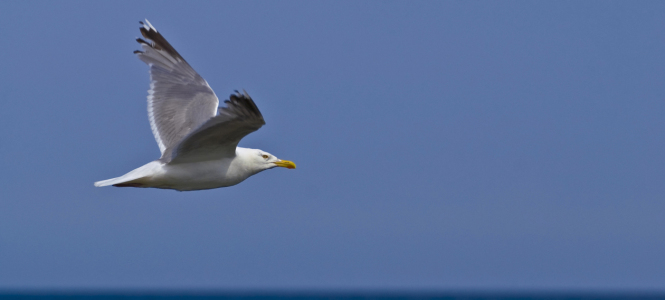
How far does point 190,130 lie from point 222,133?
2.04 m

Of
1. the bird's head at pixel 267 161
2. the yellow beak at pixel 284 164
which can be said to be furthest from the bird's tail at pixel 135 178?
the yellow beak at pixel 284 164

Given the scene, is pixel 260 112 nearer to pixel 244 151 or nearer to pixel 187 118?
pixel 244 151

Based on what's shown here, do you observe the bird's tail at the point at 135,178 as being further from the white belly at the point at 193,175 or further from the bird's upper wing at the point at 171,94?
the bird's upper wing at the point at 171,94

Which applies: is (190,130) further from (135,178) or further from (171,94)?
(135,178)

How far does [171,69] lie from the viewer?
1341 cm

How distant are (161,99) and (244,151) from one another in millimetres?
2581

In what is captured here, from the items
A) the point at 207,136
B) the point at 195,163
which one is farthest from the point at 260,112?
the point at 195,163

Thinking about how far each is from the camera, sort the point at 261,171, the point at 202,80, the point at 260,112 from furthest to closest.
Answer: the point at 202,80, the point at 261,171, the point at 260,112

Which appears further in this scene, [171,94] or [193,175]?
[171,94]

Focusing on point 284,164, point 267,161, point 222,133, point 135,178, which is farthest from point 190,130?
point 222,133

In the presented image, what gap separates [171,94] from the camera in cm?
1298

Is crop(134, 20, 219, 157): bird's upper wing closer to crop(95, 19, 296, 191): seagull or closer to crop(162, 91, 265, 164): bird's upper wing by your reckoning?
crop(95, 19, 296, 191): seagull

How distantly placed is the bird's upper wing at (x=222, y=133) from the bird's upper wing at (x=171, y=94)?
1217 millimetres

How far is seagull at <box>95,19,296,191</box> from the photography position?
9391 millimetres
